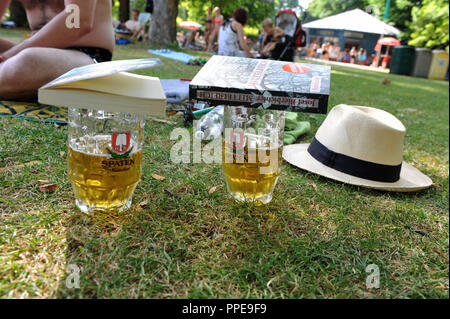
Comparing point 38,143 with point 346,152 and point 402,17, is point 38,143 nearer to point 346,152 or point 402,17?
point 346,152

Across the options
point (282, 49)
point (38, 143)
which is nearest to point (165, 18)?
point (282, 49)

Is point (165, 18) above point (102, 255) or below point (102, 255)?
above

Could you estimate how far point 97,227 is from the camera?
3.93 feet

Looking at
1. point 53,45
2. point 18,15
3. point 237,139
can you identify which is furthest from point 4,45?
point 18,15

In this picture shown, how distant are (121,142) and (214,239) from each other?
474mm

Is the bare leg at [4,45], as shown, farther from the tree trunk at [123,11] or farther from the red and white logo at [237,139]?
the tree trunk at [123,11]

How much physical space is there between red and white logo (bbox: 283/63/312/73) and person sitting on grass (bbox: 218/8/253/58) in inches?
200

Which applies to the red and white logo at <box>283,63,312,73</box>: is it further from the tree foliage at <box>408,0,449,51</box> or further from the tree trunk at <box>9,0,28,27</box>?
the tree trunk at <box>9,0,28,27</box>

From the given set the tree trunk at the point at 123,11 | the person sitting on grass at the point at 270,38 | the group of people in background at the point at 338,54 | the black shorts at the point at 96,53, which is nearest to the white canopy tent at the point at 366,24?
the group of people in background at the point at 338,54

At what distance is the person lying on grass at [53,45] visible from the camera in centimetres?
239

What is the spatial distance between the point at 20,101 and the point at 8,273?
216 centimetres

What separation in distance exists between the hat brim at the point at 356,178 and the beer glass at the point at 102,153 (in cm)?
107

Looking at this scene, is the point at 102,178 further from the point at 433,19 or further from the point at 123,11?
the point at 123,11

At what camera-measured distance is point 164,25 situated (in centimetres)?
1012
